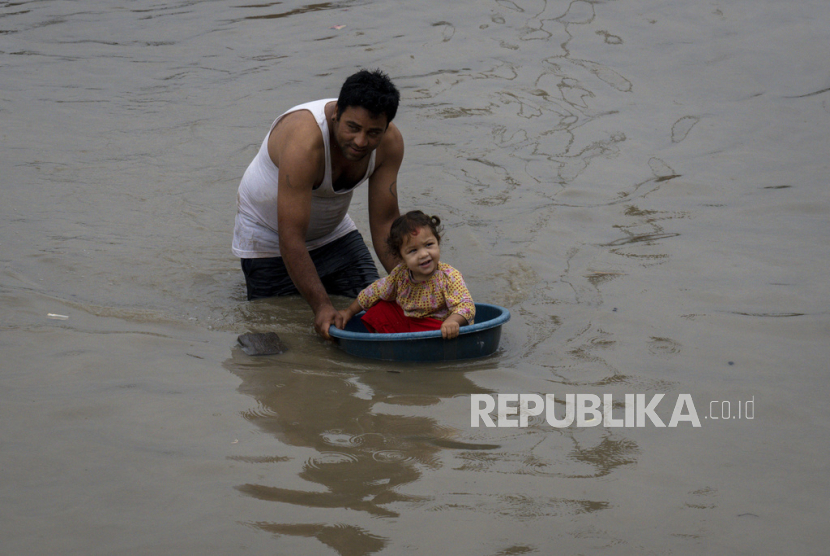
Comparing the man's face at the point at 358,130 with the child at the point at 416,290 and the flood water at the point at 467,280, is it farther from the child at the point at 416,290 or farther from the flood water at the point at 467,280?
the flood water at the point at 467,280

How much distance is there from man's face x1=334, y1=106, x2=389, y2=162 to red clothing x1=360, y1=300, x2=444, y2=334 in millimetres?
884

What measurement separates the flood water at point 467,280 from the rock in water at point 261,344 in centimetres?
13

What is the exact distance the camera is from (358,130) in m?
4.22

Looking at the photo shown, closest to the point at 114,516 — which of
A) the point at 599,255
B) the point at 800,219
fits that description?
the point at 599,255

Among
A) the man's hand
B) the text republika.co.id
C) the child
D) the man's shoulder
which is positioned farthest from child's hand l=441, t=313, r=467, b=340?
the man's shoulder

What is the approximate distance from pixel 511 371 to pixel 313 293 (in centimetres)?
122

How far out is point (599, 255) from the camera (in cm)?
557

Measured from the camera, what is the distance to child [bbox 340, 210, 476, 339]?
426 cm

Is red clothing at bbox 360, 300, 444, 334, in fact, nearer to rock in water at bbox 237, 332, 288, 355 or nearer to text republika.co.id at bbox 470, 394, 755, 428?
rock in water at bbox 237, 332, 288, 355

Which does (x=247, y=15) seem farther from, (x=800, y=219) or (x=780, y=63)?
(x=800, y=219)

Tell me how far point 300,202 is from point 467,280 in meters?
1.70

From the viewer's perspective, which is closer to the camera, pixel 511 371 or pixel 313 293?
pixel 511 371

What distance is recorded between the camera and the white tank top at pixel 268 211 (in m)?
4.80

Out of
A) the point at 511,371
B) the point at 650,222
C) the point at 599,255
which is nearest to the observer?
the point at 511,371
